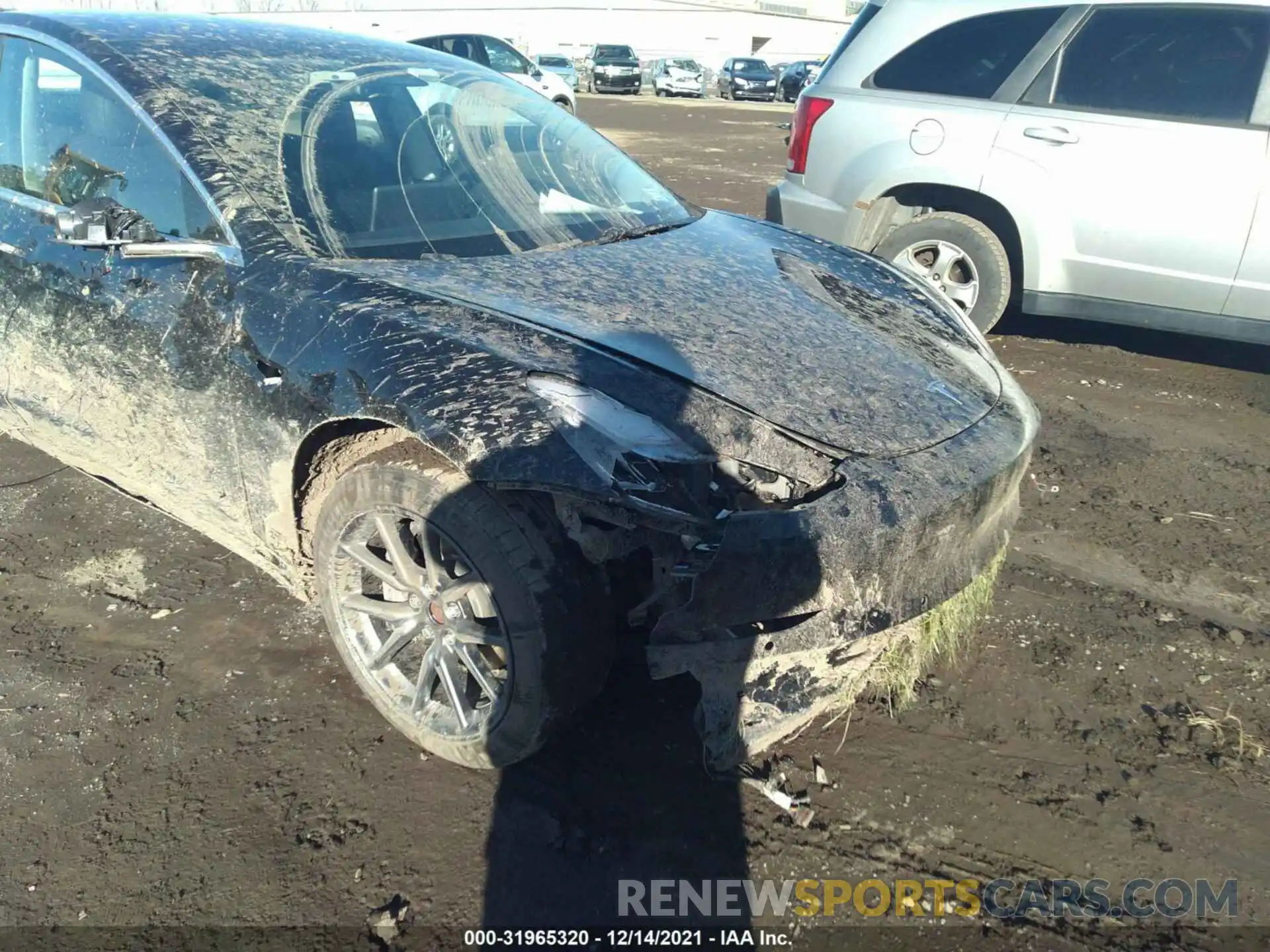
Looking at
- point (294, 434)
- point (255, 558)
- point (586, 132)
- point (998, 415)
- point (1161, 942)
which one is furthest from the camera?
point (586, 132)

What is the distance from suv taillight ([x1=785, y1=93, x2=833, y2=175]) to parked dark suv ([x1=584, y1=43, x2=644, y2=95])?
30.2 m

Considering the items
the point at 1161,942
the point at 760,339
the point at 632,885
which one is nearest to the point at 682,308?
the point at 760,339

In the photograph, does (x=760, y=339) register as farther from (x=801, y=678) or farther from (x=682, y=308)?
(x=801, y=678)

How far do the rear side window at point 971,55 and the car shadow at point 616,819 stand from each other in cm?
388

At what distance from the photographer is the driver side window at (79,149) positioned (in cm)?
274

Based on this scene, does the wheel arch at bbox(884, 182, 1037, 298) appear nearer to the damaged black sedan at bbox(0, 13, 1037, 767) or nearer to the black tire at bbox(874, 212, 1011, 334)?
the black tire at bbox(874, 212, 1011, 334)

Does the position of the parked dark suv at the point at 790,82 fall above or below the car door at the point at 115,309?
above

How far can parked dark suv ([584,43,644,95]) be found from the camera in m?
33.3

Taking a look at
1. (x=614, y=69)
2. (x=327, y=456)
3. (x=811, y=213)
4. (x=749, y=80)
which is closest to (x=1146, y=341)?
(x=811, y=213)

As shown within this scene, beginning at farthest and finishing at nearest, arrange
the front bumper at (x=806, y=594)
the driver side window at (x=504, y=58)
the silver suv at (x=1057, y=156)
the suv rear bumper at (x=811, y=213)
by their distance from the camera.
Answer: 1. the driver side window at (x=504, y=58)
2. the suv rear bumper at (x=811, y=213)
3. the silver suv at (x=1057, y=156)
4. the front bumper at (x=806, y=594)

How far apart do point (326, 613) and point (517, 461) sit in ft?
3.26

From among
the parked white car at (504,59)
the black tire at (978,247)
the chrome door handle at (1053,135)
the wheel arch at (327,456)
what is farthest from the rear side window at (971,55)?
the parked white car at (504,59)

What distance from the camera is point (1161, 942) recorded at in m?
2.05

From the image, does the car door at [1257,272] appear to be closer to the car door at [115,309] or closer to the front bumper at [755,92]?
the car door at [115,309]
